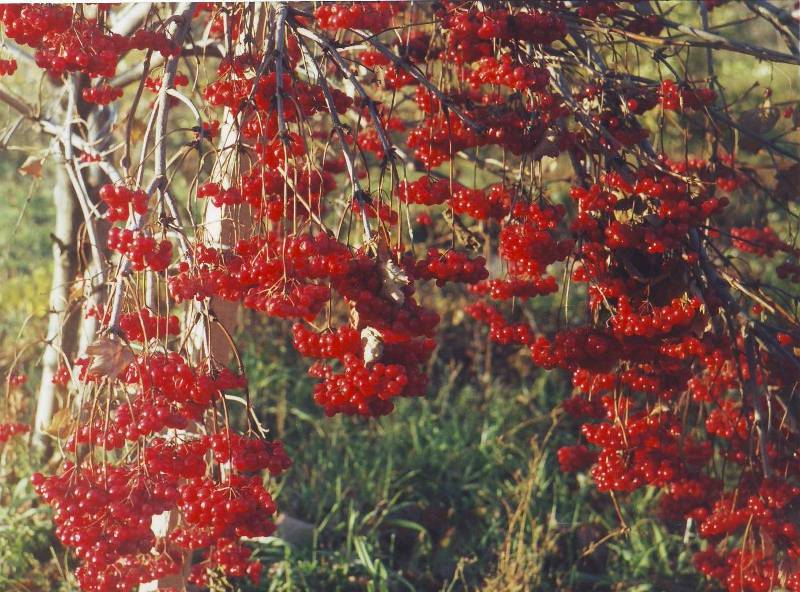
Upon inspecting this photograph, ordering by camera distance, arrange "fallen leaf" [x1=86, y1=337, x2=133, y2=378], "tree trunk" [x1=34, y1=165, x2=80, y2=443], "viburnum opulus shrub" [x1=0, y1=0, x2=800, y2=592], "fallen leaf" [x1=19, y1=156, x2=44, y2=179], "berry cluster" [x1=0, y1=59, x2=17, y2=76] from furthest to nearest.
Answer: "tree trunk" [x1=34, y1=165, x2=80, y2=443], "fallen leaf" [x1=19, y1=156, x2=44, y2=179], "berry cluster" [x1=0, y1=59, x2=17, y2=76], "viburnum opulus shrub" [x1=0, y1=0, x2=800, y2=592], "fallen leaf" [x1=86, y1=337, x2=133, y2=378]

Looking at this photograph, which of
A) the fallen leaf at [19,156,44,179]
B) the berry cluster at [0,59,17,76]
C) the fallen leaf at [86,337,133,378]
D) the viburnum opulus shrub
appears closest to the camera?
the fallen leaf at [86,337,133,378]

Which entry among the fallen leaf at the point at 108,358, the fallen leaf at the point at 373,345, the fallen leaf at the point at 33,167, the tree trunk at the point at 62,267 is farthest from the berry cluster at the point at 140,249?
the tree trunk at the point at 62,267

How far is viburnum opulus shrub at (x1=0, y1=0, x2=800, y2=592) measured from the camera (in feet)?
6.06

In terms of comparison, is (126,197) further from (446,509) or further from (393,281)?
Answer: (446,509)

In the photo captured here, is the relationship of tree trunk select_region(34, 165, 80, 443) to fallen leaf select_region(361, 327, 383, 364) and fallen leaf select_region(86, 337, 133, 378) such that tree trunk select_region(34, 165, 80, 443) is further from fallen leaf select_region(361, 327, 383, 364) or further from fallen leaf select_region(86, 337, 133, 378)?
fallen leaf select_region(361, 327, 383, 364)

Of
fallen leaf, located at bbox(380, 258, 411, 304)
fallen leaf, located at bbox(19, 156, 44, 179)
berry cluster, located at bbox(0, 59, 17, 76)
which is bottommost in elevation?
fallen leaf, located at bbox(380, 258, 411, 304)

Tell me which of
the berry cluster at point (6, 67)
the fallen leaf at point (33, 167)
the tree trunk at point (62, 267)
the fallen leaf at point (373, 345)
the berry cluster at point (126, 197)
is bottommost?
the tree trunk at point (62, 267)

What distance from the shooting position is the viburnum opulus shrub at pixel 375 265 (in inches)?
72.7

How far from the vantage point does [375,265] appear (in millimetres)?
1825

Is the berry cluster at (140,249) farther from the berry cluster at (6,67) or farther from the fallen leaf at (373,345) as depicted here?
the berry cluster at (6,67)

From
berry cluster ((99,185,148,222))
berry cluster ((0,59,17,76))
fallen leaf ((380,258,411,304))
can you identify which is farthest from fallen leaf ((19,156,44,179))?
fallen leaf ((380,258,411,304))

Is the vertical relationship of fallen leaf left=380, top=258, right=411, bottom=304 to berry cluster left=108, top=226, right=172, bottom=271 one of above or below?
below

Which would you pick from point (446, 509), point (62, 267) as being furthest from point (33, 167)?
point (446, 509)

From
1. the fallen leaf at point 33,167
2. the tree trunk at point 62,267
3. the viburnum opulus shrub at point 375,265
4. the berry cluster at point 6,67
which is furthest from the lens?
the tree trunk at point 62,267
